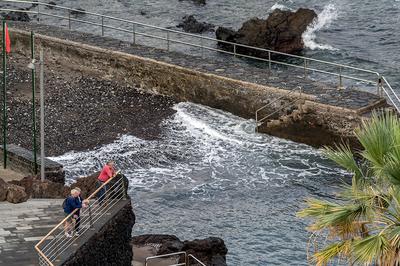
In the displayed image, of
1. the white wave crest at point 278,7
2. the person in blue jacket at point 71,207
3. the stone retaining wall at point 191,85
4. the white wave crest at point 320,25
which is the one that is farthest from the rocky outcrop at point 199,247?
the white wave crest at point 278,7

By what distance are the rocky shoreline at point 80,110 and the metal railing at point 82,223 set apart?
38.1 feet

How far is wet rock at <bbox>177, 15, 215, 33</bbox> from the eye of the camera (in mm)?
49250

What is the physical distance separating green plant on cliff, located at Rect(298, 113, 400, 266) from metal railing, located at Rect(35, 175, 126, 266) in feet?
21.3

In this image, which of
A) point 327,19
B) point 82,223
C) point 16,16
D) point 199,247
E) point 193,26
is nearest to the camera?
point 82,223

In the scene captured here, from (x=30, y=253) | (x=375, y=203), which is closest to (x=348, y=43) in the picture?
(x=30, y=253)

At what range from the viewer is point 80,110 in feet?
116

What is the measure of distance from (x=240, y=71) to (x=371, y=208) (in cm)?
2484

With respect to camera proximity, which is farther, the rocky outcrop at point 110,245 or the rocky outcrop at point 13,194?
the rocky outcrop at point 13,194

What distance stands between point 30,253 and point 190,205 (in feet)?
33.9

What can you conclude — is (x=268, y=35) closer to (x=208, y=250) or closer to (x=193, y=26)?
(x=193, y=26)

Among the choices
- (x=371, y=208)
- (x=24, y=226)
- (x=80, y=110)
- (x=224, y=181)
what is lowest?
(x=224, y=181)

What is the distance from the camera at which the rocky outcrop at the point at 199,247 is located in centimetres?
2339

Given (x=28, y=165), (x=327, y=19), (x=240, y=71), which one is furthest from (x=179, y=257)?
(x=327, y=19)

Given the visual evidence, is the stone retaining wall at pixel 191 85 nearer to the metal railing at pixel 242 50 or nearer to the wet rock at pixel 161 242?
the metal railing at pixel 242 50
